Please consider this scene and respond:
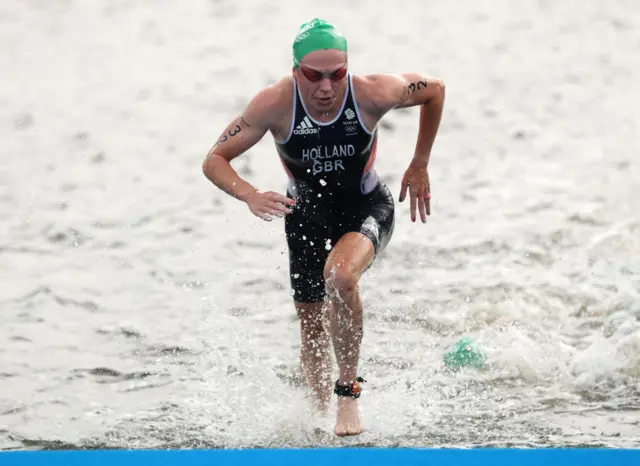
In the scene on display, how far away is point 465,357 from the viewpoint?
4.61 m

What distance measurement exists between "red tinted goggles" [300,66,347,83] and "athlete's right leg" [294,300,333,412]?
87 centimetres

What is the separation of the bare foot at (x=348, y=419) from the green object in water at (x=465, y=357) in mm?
1216

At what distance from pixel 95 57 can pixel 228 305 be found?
402 cm

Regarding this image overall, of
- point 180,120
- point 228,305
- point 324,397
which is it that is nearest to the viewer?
point 324,397

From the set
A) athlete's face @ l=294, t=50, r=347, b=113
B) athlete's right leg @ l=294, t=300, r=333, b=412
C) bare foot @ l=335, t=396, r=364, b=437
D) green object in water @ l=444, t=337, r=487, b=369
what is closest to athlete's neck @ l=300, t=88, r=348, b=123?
athlete's face @ l=294, t=50, r=347, b=113

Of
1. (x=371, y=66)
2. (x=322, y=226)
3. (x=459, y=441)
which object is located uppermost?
(x=371, y=66)

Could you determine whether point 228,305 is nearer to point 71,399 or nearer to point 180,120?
point 71,399

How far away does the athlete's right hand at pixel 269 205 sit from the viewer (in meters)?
3.15

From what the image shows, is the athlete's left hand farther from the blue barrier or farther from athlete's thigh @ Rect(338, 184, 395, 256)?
the blue barrier

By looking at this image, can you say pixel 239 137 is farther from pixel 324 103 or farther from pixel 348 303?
pixel 348 303

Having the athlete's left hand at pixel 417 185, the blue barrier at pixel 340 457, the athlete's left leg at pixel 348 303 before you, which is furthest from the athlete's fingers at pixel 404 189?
the blue barrier at pixel 340 457

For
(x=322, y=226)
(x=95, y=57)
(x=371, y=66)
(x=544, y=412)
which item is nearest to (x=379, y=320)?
(x=544, y=412)

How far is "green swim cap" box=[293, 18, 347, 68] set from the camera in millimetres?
3293

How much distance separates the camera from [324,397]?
3.88 m
